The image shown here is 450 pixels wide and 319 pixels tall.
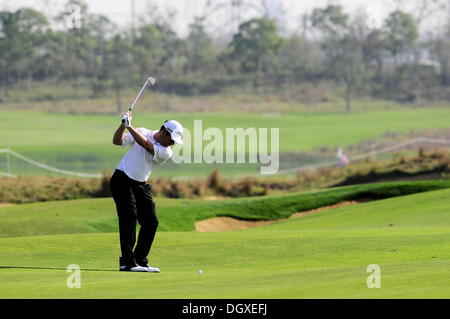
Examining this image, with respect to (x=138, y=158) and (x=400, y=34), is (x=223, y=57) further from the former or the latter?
(x=138, y=158)

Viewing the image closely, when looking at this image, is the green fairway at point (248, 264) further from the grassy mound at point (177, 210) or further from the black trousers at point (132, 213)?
the grassy mound at point (177, 210)

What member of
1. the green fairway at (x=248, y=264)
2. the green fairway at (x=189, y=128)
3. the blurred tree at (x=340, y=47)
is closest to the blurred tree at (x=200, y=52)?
the blurred tree at (x=340, y=47)

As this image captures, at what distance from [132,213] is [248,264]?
2.33m

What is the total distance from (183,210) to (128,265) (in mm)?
13900

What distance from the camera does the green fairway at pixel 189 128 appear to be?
76688 millimetres

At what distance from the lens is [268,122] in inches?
3841

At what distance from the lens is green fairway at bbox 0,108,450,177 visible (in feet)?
252

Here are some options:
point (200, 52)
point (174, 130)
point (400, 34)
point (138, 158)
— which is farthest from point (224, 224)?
point (400, 34)

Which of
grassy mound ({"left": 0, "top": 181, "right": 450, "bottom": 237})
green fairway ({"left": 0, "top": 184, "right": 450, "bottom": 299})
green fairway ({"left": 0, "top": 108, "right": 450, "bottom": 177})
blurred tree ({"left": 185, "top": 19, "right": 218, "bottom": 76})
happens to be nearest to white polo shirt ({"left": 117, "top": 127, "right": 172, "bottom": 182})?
green fairway ({"left": 0, "top": 184, "right": 450, "bottom": 299})

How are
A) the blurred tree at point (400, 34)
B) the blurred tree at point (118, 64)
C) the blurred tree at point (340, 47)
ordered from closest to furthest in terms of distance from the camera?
the blurred tree at point (118, 64) < the blurred tree at point (340, 47) < the blurred tree at point (400, 34)

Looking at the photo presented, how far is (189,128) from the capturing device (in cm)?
9119

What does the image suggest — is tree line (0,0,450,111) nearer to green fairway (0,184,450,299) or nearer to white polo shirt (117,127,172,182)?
green fairway (0,184,450,299)
